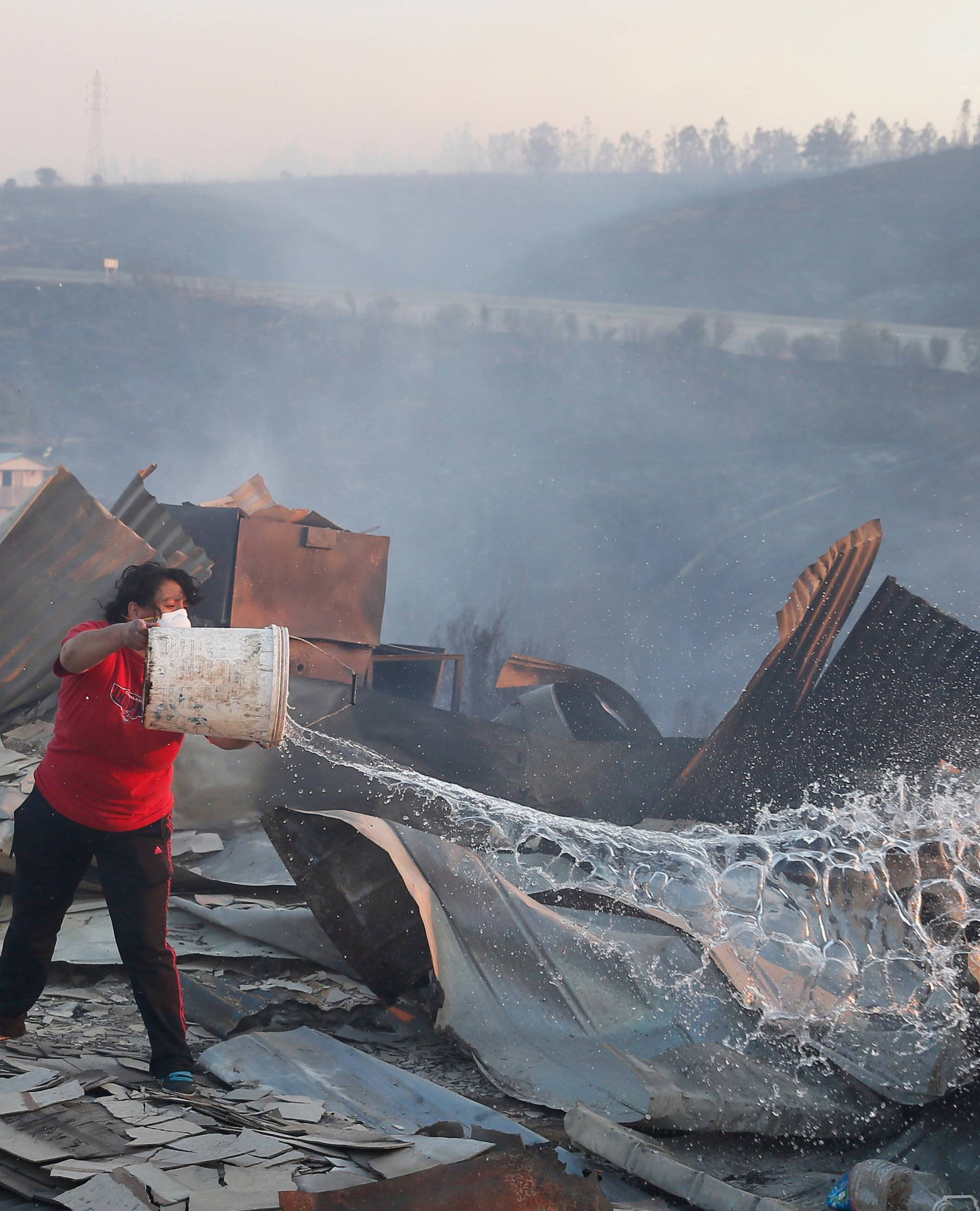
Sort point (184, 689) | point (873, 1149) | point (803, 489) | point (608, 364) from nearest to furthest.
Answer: point (184, 689), point (873, 1149), point (803, 489), point (608, 364)

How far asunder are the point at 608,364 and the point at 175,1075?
33.3 metres

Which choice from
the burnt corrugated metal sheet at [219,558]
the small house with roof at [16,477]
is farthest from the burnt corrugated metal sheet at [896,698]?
the small house with roof at [16,477]

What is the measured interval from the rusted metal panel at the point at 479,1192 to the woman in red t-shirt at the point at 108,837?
85cm

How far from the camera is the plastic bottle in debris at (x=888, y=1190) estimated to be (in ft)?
7.09

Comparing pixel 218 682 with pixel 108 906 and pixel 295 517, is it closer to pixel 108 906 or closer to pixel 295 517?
pixel 108 906

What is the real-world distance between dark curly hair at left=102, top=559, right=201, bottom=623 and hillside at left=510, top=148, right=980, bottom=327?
3497cm

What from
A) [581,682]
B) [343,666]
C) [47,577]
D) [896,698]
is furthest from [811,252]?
[343,666]

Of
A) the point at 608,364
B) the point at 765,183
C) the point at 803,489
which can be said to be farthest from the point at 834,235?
the point at 803,489

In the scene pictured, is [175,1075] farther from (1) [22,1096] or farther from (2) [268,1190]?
(2) [268,1190]

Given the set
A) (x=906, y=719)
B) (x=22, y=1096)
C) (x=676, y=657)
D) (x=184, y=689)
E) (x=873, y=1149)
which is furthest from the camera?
(x=676, y=657)

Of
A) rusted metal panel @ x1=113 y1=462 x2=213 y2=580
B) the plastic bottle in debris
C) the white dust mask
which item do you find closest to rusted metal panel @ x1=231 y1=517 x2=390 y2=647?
rusted metal panel @ x1=113 y1=462 x2=213 y2=580

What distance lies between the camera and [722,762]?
5.96 metres

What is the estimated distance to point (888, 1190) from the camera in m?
2.19

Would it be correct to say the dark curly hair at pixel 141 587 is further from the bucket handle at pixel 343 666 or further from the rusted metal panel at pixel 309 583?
the rusted metal panel at pixel 309 583
